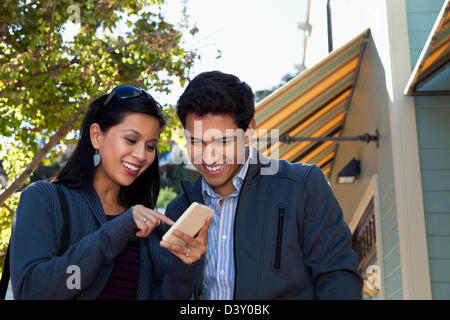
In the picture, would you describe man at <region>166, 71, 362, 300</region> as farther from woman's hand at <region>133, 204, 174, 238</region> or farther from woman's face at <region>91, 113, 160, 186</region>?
woman's hand at <region>133, 204, 174, 238</region>

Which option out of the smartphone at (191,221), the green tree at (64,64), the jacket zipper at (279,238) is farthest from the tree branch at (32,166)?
the jacket zipper at (279,238)

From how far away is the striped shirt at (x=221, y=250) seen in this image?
194cm

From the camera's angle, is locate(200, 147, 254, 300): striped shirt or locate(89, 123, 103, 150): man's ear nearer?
locate(200, 147, 254, 300): striped shirt

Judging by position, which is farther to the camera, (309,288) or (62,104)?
(62,104)

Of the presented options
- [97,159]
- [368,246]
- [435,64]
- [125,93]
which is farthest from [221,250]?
[368,246]

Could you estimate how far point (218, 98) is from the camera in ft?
7.12

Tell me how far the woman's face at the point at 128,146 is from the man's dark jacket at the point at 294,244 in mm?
501

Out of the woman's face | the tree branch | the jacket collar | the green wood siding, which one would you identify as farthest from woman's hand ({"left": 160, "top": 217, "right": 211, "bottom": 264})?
the tree branch

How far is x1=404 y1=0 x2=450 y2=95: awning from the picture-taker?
3514 mm

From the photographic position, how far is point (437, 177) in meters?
4.59

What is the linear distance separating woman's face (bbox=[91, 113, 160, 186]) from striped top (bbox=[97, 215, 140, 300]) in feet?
1.02

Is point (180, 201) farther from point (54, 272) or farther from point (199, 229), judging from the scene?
point (54, 272)
